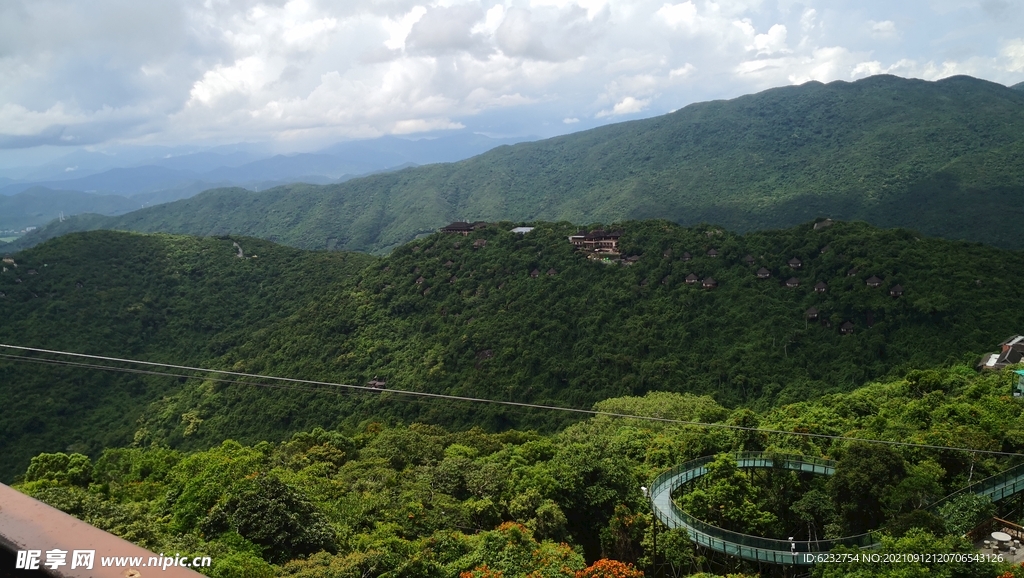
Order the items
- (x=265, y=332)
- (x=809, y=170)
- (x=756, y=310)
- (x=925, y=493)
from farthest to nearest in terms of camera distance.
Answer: (x=809, y=170) → (x=265, y=332) → (x=756, y=310) → (x=925, y=493)

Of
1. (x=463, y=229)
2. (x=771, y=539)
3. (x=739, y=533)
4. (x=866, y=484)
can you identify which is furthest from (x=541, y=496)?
(x=463, y=229)

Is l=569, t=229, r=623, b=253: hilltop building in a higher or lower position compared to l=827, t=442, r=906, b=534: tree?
higher

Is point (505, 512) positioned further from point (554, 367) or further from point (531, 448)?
point (554, 367)

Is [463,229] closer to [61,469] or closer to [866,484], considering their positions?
[61,469]

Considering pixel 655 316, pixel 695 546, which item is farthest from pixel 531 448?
pixel 655 316

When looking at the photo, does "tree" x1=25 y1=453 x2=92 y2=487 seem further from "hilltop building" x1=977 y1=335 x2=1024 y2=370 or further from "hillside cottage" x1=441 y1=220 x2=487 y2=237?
"hilltop building" x1=977 y1=335 x2=1024 y2=370

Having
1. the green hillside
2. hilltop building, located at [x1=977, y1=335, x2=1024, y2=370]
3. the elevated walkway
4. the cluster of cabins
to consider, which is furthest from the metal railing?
the green hillside
